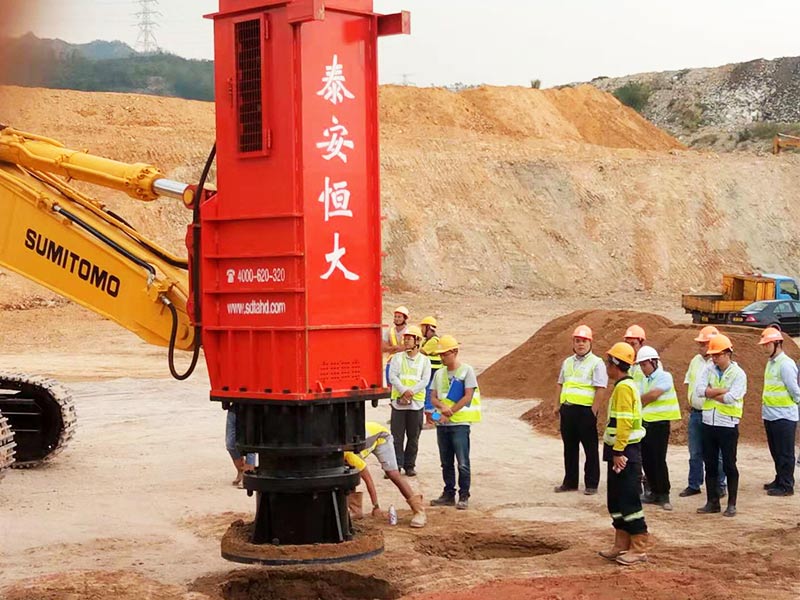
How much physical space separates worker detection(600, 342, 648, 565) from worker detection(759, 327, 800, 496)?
3.48m

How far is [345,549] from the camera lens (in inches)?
352

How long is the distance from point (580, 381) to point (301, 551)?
5948mm

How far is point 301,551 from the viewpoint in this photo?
8867 mm

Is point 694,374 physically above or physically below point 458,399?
above

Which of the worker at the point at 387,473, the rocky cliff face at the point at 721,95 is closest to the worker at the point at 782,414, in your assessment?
the worker at the point at 387,473

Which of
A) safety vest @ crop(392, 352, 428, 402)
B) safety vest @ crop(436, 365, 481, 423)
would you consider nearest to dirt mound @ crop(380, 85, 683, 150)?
safety vest @ crop(392, 352, 428, 402)

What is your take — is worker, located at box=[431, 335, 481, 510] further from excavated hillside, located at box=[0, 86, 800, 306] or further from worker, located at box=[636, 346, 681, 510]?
excavated hillside, located at box=[0, 86, 800, 306]

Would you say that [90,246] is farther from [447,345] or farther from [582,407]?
[582,407]

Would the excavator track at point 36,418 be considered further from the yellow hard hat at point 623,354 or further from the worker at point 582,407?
the yellow hard hat at point 623,354

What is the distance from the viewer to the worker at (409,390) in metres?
14.3

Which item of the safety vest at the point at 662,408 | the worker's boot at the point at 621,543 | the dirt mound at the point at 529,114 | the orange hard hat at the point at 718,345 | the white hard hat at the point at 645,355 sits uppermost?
the dirt mound at the point at 529,114

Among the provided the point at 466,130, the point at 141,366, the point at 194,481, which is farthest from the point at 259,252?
the point at 466,130

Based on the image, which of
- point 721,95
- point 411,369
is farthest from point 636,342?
point 721,95

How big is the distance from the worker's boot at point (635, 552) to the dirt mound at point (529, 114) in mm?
46047
